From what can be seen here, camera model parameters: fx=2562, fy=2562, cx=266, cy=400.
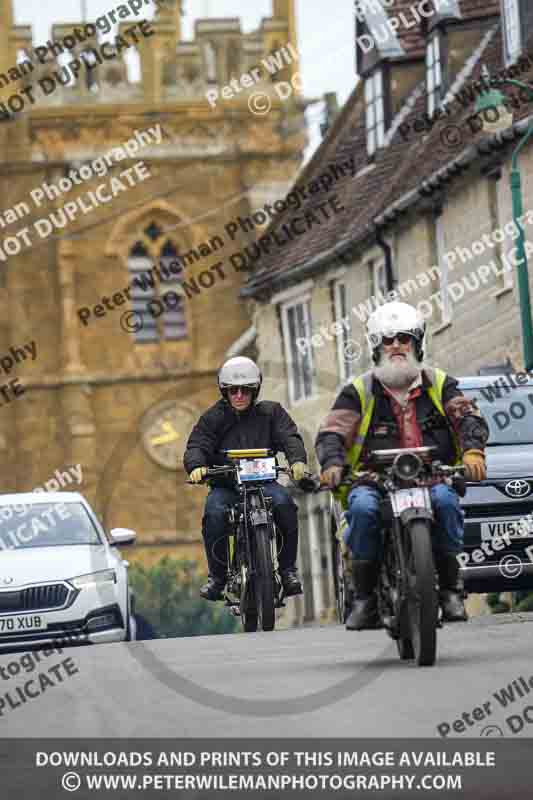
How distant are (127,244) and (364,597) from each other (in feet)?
204

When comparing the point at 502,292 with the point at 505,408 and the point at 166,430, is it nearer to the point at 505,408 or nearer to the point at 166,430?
the point at 505,408

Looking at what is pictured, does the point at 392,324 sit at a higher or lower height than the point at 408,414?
higher

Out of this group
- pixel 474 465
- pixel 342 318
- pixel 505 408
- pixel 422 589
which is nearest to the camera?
pixel 422 589

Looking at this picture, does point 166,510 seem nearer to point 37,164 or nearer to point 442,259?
point 37,164

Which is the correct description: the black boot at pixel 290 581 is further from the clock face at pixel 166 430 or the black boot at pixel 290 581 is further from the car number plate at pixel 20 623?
the clock face at pixel 166 430

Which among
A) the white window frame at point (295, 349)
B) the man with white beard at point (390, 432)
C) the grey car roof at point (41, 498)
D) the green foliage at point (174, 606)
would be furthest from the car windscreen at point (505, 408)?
the green foliage at point (174, 606)

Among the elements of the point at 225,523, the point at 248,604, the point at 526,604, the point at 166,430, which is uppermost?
the point at 166,430

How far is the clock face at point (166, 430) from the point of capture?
75.2 metres

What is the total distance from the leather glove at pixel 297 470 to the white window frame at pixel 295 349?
1202 inches

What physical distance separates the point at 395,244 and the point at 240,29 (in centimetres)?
3536

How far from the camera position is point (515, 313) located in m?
34.5

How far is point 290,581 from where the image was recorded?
17.8 m

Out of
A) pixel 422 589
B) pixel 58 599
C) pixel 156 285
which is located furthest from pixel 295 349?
pixel 422 589

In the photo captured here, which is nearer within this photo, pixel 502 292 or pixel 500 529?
pixel 500 529
